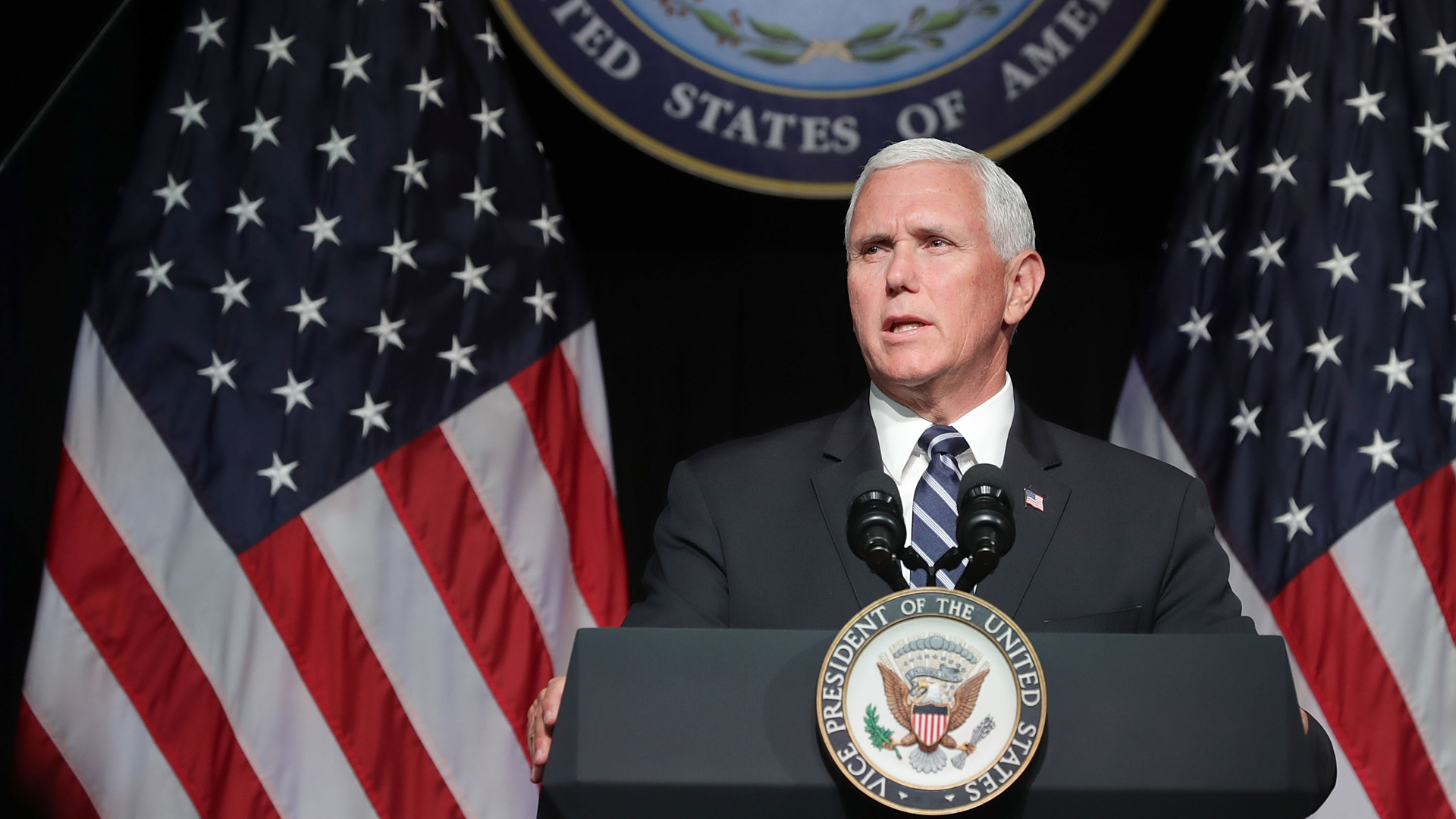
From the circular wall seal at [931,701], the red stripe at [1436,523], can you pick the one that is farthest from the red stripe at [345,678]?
the red stripe at [1436,523]

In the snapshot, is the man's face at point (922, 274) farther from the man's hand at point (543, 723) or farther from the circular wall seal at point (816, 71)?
the circular wall seal at point (816, 71)

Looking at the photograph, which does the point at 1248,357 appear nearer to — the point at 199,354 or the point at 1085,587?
the point at 1085,587

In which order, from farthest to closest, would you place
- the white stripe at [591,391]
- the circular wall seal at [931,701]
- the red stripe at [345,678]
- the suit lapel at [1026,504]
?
1. the white stripe at [591,391]
2. the red stripe at [345,678]
3. the suit lapel at [1026,504]
4. the circular wall seal at [931,701]

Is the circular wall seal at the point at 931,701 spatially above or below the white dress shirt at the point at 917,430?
above

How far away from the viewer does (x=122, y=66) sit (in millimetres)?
3256

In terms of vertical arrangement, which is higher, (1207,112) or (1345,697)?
(1207,112)

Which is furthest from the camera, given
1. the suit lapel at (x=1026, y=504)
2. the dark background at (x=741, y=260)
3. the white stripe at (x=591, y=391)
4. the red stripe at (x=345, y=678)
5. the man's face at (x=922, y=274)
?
the dark background at (x=741, y=260)

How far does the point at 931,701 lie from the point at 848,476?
635 mm

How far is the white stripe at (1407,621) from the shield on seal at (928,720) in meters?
2.06

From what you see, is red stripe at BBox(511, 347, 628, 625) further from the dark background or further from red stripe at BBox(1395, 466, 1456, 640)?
red stripe at BBox(1395, 466, 1456, 640)

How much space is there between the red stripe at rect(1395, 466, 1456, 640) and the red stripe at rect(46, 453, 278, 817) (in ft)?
7.97

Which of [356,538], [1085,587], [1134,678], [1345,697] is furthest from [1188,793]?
[356,538]

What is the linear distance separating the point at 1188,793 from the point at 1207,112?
2307 mm

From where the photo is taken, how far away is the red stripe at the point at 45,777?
264 cm
